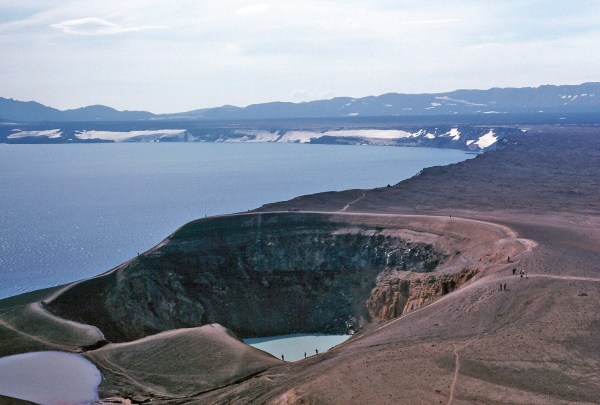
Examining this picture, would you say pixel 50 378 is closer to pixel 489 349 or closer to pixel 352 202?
pixel 489 349

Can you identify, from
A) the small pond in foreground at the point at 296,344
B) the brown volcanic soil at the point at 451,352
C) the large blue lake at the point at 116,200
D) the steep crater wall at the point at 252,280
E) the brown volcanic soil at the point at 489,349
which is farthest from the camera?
the large blue lake at the point at 116,200

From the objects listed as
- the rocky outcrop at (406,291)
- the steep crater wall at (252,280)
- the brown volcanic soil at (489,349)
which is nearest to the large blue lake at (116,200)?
the steep crater wall at (252,280)

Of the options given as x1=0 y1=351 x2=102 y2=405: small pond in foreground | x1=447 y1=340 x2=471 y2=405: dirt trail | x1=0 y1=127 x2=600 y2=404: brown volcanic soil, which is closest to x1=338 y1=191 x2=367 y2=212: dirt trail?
x1=0 y1=127 x2=600 y2=404: brown volcanic soil

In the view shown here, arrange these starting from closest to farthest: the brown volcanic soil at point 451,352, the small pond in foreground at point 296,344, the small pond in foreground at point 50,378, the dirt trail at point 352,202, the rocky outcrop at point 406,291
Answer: the brown volcanic soil at point 451,352 → the small pond in foreground at point 50,378 → the small pond in foreground at point 296,344 → the rocky outcrop at point 406,291 → the dirt trail at point 352,202

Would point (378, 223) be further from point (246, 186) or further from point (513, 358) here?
point (246, 186)

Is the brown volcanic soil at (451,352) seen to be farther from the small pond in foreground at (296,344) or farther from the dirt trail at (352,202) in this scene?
the dirt trail at (352,202)

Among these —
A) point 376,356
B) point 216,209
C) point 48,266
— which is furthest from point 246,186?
point 376,356
